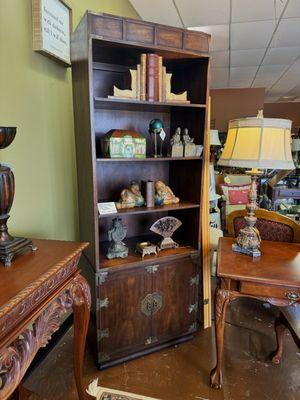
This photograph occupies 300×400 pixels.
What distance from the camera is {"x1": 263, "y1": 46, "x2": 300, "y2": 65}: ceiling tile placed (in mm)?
3656

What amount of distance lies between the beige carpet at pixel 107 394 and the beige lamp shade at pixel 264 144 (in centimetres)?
137

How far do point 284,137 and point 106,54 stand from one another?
1116 mm

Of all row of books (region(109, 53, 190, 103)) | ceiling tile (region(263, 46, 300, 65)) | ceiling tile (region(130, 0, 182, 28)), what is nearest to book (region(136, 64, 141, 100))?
row of books (region(109, 53, 190, 103))

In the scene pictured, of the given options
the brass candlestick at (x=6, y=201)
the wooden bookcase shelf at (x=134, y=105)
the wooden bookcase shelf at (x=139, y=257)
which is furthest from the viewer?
the wooden bookcase shelf at (x=139, y=257)

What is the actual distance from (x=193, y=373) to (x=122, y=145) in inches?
56.1

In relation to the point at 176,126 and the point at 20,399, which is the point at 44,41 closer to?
the point at 176,126

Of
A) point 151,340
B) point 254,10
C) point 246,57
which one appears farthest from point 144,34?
point 246,57

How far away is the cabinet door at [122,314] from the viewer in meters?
1.66

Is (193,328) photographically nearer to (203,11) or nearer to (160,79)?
(160,79)

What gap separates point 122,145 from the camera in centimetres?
167

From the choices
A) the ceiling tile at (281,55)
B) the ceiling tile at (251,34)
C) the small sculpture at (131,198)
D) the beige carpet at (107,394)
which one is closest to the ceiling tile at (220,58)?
the ceiling tile at (251,34)

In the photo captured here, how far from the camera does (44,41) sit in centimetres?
154

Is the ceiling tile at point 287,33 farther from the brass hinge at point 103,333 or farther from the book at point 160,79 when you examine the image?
the brass hinge at point 103,333

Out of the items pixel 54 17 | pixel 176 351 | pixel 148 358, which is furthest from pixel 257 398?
pixel 54 17
